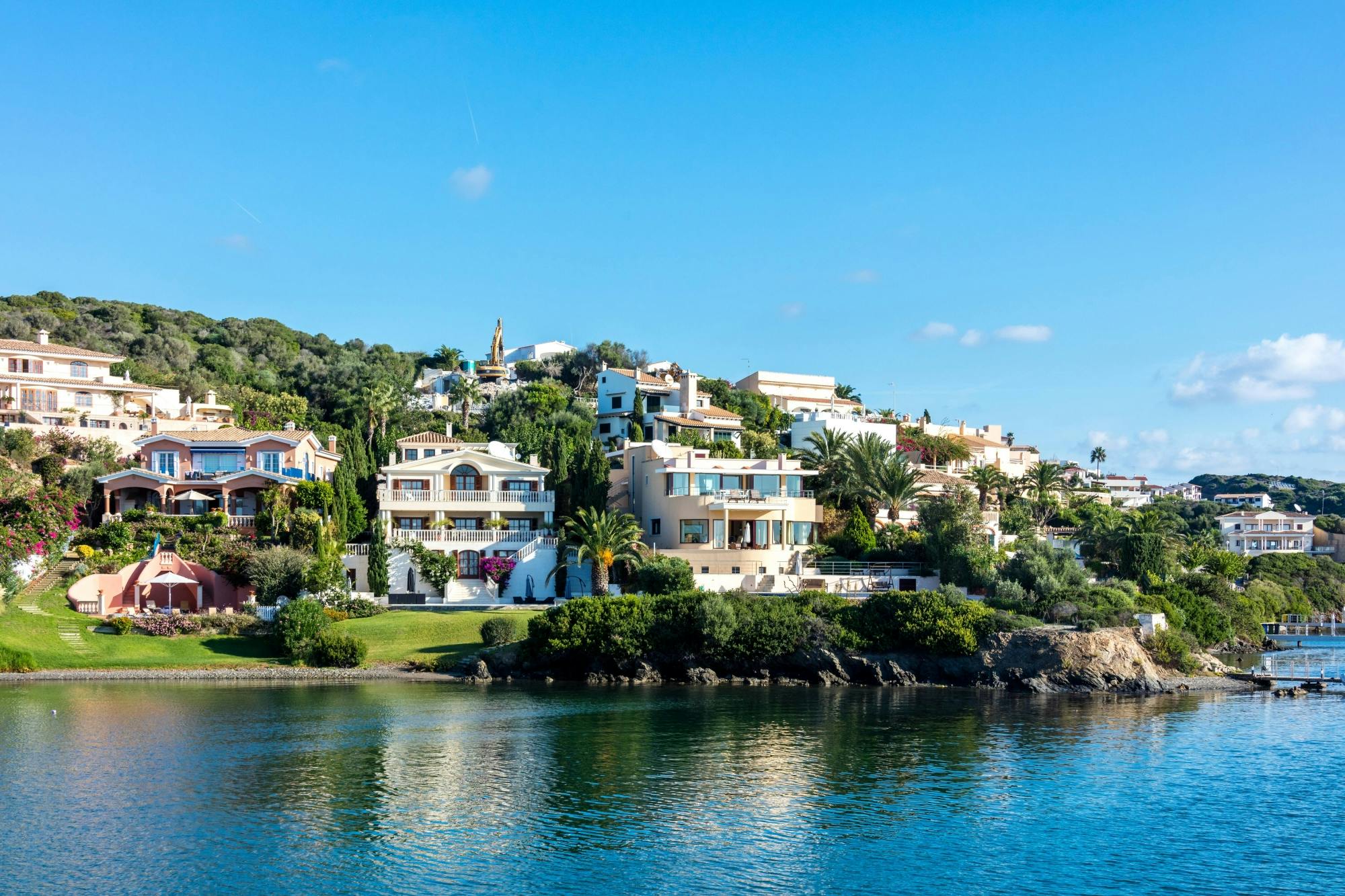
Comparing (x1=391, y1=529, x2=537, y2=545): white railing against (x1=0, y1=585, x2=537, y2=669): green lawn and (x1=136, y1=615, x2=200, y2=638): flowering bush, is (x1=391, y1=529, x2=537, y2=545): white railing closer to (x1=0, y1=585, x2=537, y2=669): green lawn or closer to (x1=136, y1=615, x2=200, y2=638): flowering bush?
(x1=0, y1=585, x2=537, y2=669): green lawn

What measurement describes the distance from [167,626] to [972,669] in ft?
137

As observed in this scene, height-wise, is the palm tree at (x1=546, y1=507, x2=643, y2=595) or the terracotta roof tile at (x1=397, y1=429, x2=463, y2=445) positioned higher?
the terracotta roof tile at (x1=397, y1=429, x2=463, y2=445)

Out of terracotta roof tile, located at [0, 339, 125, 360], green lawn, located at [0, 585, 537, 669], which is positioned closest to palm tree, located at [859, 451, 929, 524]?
green lawn, located at [0, 585, 537, 669]

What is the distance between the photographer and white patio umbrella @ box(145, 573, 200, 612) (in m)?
65.1

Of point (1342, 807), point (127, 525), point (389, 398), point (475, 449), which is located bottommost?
point (1342, 807)

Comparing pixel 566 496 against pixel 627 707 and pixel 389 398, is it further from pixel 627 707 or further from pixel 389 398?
pixel 389 398

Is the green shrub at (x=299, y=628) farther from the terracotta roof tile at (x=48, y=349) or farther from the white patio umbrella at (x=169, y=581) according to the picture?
the terracotta roof tile at (x=48, y=349)

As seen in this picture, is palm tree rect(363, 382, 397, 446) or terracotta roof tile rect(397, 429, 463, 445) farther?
palm tree rect(363, 382, 397, 446)

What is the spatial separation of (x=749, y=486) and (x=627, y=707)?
27.9m

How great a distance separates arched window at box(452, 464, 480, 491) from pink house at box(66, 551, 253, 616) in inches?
563

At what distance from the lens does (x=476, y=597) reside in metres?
70.0

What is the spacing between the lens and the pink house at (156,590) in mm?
64875

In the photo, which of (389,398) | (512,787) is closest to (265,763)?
(512,787)

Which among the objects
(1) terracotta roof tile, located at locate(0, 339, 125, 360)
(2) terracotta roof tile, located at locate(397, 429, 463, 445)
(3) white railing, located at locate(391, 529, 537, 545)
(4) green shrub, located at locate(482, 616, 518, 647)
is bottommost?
(4) green shrub, located at locate(482, 616, 518, 647)
